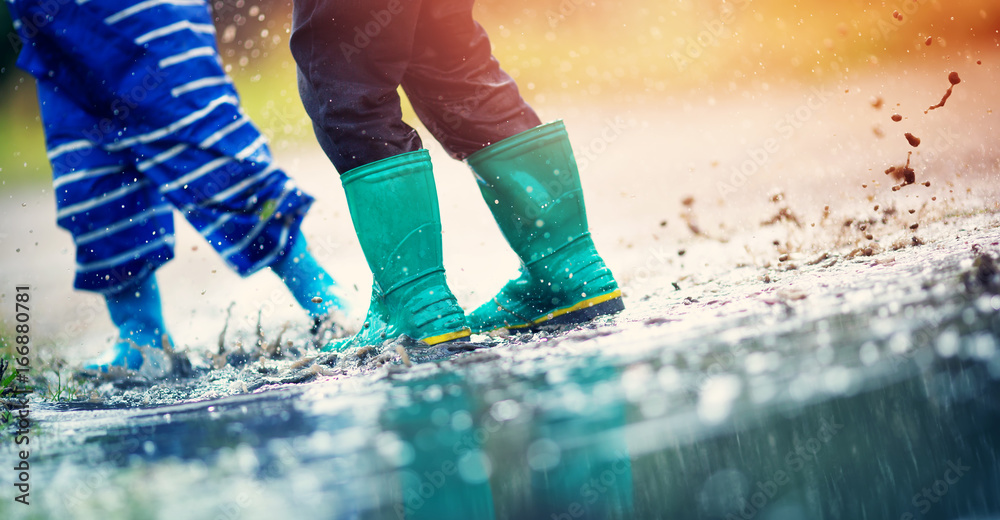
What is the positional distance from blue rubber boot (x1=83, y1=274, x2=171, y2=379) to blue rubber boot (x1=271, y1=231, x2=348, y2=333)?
304 millimetres

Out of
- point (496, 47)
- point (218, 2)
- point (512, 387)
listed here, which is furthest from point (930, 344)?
point (218, 2)

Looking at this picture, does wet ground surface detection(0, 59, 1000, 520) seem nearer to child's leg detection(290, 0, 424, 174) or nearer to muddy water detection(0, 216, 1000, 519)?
muddy water detection(0, 216, 1000, 519)

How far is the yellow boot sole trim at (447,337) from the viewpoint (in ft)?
4.59

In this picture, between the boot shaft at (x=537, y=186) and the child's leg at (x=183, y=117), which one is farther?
the child's leg at (x=183, y=117)

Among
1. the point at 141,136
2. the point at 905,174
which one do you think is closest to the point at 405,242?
the point at 141,136

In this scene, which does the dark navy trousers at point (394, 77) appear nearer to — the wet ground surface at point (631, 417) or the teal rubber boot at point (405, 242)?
the teal rubber boot at point (405, 242)

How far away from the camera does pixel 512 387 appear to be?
96 centimetres

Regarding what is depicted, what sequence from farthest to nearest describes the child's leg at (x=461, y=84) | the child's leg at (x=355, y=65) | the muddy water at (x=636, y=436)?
the child's leg at (x=461, y=84), the child's leg at (x=355, y=65), the muddy water at (x=636, y=436)

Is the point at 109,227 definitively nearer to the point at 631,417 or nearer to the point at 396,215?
the point at 396,215

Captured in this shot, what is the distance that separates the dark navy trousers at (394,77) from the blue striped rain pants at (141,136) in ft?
1.10

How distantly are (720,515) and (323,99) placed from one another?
1.07 m

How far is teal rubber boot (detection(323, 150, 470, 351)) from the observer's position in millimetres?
1431

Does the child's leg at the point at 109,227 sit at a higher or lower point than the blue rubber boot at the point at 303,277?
higher

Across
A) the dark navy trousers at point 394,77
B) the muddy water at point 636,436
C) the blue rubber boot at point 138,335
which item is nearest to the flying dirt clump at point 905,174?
the muddy water at point 636,436
